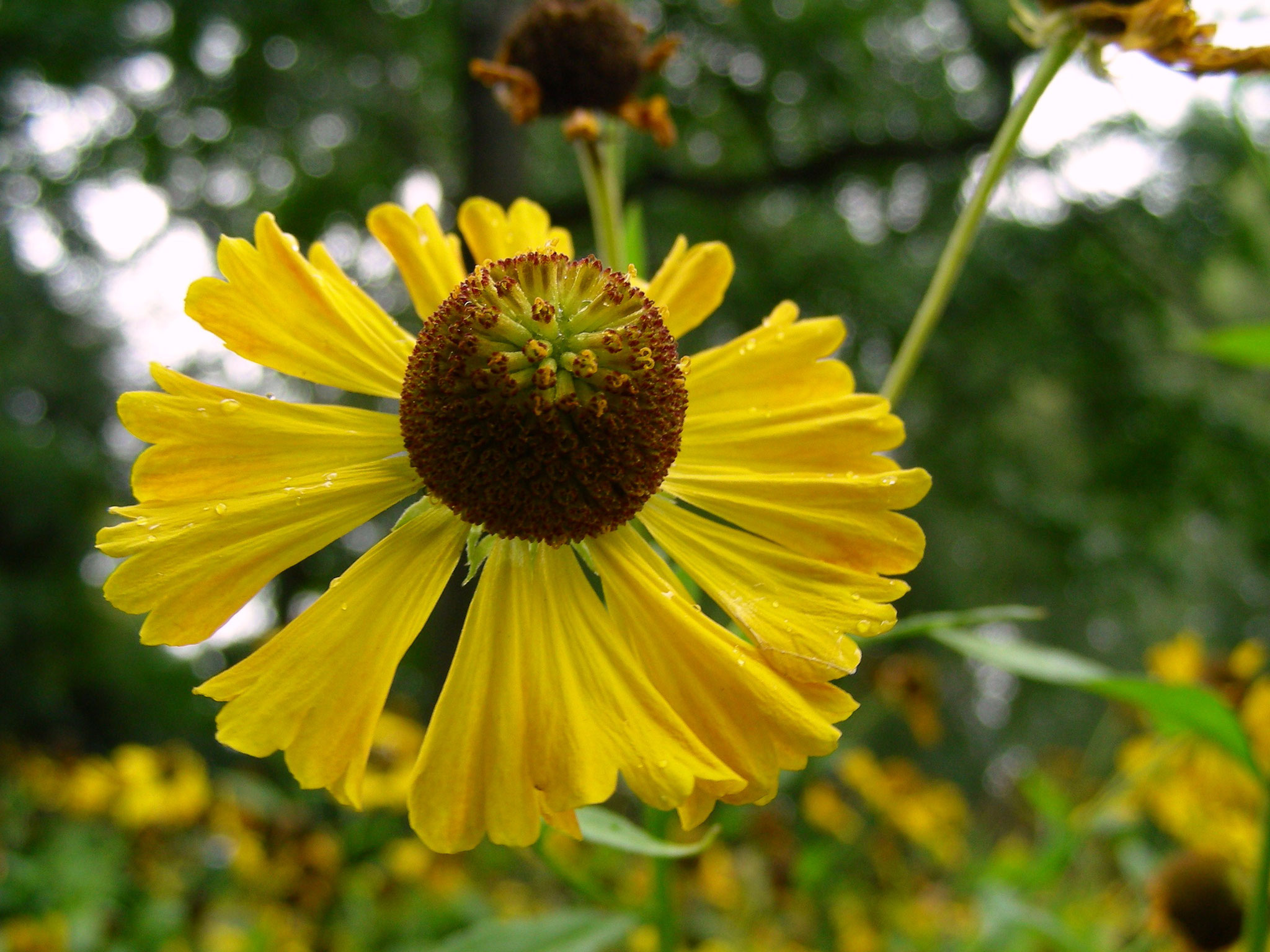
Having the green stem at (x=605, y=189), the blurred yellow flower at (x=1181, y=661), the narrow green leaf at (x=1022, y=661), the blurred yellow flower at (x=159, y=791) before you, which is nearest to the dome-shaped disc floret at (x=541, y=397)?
the green stem at (x=605, y=189)

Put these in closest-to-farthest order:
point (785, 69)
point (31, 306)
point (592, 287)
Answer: point (592, 287) < point (785, 69) < point (31, 306)

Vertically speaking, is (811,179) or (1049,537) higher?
(811,179)

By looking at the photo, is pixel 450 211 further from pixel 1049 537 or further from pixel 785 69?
pixel 1049 537

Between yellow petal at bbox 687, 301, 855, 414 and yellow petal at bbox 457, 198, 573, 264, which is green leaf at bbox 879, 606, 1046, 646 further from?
yellow petal at bbox 457, 198, 573, 264

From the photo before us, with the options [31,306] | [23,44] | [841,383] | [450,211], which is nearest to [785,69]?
[450,211]

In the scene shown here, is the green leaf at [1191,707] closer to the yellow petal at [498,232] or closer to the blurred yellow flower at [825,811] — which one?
the yellow petal at [498,232]

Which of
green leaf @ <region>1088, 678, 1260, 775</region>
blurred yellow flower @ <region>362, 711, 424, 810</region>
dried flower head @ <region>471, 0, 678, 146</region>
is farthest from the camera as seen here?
blurred yellow flower @ <region>362, 711, 424, 810</region>

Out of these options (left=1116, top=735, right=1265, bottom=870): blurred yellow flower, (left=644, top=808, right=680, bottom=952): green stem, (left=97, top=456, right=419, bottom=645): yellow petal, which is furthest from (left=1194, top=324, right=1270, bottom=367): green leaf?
(left=1116, top=735, right=1265, bottom=870): blurred yellow flower
